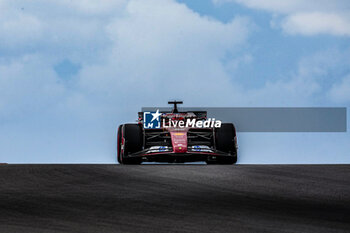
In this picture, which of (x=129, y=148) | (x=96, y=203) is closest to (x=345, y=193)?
(x=96, y=203)

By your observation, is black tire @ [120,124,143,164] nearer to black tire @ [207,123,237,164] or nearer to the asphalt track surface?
black tire @ [207,123,237,164]

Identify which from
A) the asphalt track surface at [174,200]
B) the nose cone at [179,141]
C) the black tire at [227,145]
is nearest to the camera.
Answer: the asphalt track surface at [174,200]

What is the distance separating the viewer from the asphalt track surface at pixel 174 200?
23.2ft

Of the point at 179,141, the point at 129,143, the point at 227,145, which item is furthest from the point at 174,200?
the point at 227,145

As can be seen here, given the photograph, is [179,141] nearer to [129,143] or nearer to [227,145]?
[129,143]

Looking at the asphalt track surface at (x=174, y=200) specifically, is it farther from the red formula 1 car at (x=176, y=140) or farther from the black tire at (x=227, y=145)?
the black tire at (x=227, y=145)

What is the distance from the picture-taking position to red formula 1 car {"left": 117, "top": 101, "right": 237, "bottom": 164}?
1816 cm

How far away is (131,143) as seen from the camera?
18547 millimetres

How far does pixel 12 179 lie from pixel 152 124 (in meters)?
6.99

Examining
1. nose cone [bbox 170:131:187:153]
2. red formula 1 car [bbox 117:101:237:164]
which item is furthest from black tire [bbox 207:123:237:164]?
nose cone [bbox 170:131:187:153]

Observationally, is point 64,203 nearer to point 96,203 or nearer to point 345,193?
point 96,203

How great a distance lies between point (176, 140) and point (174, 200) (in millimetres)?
9109

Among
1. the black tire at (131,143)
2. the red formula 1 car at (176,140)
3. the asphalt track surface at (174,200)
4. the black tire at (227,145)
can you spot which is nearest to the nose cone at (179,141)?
the red formula 1 car at (176,140)

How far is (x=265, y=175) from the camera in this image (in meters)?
13.3
